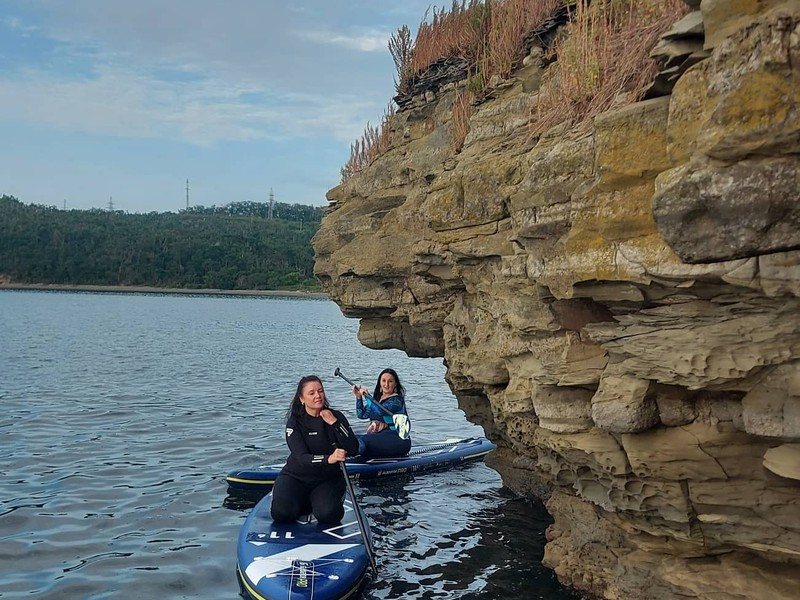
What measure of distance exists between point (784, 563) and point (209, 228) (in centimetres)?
12754

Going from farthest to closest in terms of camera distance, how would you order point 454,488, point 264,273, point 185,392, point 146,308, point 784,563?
1. point 264,273
2. point 146,308
3. point 185,392
4. point 454,488
5. point 784,563

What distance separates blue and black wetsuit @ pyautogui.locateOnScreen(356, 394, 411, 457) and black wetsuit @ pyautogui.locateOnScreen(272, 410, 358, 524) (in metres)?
3.86

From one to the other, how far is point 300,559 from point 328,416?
1.95 metres

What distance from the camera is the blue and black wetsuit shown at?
13.5m

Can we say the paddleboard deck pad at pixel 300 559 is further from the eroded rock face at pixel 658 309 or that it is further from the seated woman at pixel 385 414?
the seated woman at pixel 385 414

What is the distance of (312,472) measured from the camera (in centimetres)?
950

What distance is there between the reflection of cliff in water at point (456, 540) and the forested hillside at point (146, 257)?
92.5m

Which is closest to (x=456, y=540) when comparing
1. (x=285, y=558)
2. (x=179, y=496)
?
(x=285, y=558)

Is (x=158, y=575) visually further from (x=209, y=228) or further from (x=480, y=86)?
(x=209, y=228)

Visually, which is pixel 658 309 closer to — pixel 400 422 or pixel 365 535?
pixel 365 535

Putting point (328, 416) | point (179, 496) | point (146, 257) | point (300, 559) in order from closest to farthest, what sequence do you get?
point (300, 559) → point (328, 416) → point (179, 496) → point (146, 257)

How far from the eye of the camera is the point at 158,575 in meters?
8.80

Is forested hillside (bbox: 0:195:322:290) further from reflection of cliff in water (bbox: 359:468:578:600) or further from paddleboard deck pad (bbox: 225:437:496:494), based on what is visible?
reflection of cliff in water (bbox: 359:468:578:600)

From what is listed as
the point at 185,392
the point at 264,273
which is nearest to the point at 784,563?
the point at 185,392
